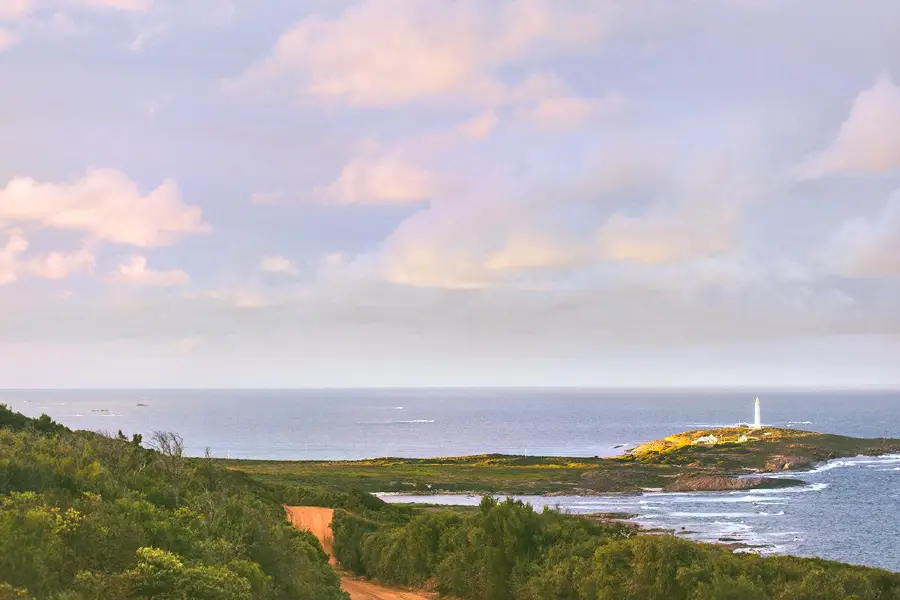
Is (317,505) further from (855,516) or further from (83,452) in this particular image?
(855,516)

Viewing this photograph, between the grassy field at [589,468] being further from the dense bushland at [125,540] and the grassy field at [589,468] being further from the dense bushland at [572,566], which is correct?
the dense bushland at [125,540]

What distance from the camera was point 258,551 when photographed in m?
15.2

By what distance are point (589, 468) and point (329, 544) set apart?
71258 millimetres

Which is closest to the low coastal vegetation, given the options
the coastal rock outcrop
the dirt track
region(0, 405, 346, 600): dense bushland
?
region(0, 405, 346, 600): dense bushland

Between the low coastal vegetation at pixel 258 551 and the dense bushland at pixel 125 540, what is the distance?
0.09ft

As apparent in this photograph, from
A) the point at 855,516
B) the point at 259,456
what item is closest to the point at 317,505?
the point at 855,516

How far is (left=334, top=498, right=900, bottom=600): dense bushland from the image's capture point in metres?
19.5

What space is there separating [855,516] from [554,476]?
3668cm

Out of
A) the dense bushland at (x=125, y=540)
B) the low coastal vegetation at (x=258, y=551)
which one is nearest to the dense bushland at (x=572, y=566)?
the low coastal vegetation at (x=258, y=551)

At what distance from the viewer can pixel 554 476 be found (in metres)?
96.4

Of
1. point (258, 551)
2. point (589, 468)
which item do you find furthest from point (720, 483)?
point (258, 551)

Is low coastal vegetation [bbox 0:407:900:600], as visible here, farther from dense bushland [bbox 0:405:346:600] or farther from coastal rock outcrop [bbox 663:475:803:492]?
coastal rock outcrop [bbox 663:475:803:492]

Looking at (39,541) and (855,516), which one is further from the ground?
(39,541)

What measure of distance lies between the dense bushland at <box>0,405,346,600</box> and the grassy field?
58978 millimetres
